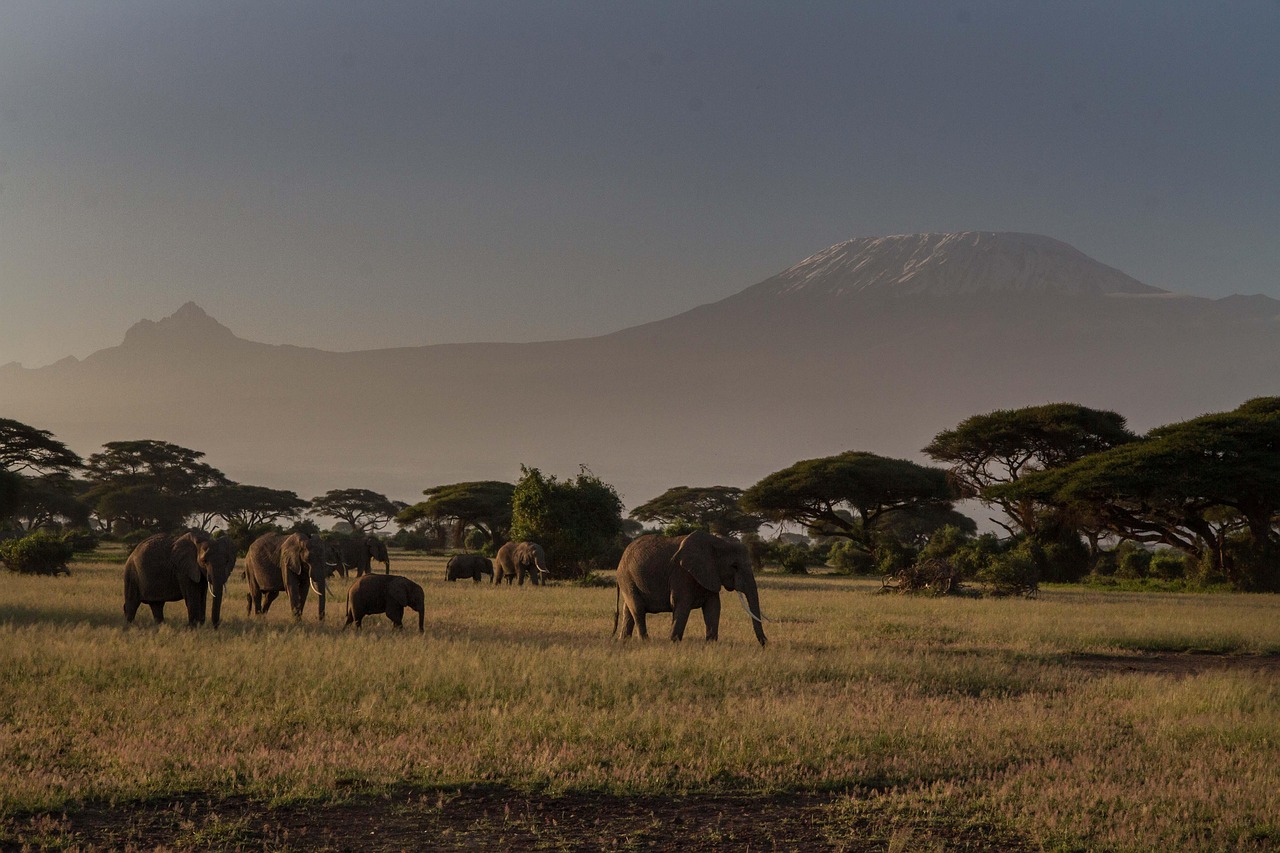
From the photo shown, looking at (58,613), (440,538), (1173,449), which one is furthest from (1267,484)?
(440,538)

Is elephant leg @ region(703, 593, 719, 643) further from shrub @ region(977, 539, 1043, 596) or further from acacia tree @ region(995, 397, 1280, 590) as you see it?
acacia tree @ region(995, 397, 1280, 590)

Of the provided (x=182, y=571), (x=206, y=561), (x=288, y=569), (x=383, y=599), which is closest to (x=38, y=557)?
(x=288, y=569)

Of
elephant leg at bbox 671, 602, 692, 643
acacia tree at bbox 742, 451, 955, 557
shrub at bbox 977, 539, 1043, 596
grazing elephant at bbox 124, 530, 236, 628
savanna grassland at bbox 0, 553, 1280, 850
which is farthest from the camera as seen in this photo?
acacia tree at bbox 742, 451, 955, 557

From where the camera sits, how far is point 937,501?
207ft

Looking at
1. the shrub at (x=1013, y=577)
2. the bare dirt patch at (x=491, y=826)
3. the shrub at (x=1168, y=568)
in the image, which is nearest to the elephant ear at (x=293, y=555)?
the bare dirt patch at (x=491, y=826)

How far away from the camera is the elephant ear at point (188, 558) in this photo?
1769 centimetres

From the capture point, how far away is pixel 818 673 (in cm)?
1429

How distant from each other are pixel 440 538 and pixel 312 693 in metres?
85.6

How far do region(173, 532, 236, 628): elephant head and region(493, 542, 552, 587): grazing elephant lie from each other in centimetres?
1879

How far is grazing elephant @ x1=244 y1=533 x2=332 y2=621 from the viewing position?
2033 centimetres

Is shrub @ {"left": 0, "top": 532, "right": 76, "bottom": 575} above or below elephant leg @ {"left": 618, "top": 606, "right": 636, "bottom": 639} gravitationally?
above

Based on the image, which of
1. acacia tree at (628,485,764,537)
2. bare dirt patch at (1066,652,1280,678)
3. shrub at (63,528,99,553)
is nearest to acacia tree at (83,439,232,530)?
shrub at (63,528,99,553)

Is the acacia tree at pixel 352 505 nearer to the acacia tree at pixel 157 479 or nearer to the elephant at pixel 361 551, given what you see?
the acacia tree at pixel 157 479

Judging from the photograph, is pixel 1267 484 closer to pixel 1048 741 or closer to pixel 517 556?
pixel 517 556
